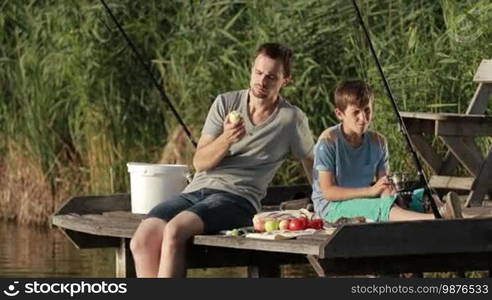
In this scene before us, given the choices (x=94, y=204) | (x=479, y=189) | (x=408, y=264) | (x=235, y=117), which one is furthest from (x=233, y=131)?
(x=479, y=189)

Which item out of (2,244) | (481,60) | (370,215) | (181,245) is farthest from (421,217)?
(2,244)

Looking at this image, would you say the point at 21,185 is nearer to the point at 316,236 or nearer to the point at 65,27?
the point at 65,27

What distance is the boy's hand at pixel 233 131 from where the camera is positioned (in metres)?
8.99

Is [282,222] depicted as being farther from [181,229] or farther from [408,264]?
[408,264]

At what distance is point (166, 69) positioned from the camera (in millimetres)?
14172

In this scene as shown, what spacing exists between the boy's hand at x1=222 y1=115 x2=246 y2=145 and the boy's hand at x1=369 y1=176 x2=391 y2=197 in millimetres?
606

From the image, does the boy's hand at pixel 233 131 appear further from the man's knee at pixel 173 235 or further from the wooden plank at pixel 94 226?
the wooden plank at pixel 94 226

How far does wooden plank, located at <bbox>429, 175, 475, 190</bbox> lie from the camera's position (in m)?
10.5

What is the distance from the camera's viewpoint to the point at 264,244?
8.65 meters

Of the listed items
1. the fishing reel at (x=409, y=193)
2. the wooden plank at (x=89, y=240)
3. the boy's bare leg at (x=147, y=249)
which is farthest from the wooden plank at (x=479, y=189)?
the boy's bare leg at (x=147, y=249)

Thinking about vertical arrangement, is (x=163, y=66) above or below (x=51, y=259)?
above

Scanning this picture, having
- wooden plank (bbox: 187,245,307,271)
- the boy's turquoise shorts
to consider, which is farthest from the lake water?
the boy's turquoise shorts

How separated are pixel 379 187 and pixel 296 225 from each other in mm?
403

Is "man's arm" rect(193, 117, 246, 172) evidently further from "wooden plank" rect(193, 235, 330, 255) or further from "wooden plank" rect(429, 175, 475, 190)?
"wooden plank" rect(429, 175, 475, 190)
